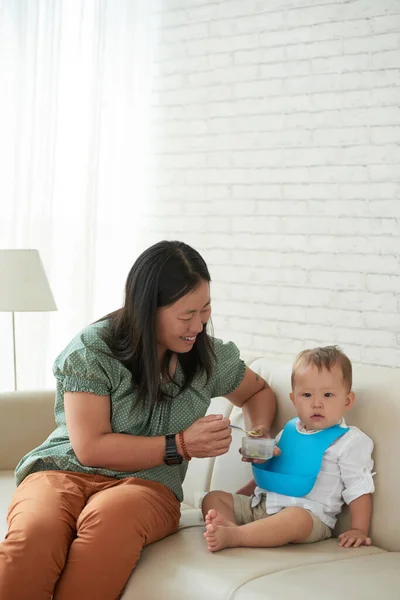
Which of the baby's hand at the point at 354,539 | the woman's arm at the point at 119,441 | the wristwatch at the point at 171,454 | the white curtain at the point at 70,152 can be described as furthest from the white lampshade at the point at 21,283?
the baby's hand at the point at 354,539

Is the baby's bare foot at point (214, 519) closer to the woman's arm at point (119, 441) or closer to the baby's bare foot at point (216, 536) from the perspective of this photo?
the baby's bare foot at point (216, 536)

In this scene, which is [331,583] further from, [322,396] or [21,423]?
[21,423]

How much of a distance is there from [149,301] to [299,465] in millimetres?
544

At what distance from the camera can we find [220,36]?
4.11 m

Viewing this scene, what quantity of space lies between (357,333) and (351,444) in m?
1.59

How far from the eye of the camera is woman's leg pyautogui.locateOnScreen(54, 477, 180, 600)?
1855mm

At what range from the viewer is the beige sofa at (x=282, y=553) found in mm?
1770

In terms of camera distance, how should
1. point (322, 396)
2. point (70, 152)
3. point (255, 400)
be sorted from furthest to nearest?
point (70, 152) → point (255, 400) → point (322, 396)

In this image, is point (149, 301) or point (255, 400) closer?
point (149, 301)

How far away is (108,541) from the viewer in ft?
6.16

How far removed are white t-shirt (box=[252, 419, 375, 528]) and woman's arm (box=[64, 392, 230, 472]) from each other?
0.23 meters

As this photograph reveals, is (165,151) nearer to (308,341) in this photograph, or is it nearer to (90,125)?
(90,125)

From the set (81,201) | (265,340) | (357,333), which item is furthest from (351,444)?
(81,201)

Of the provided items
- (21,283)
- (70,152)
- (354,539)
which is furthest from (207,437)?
(70,152)
